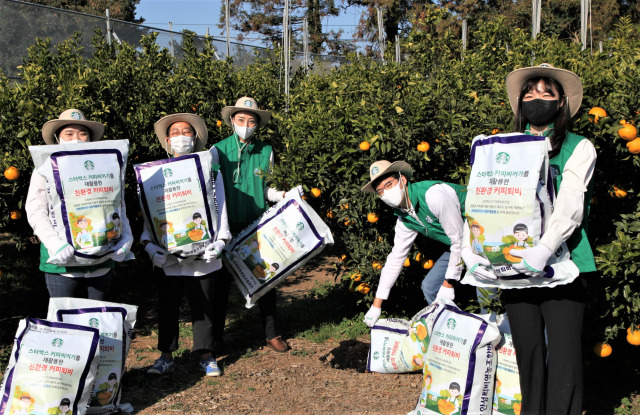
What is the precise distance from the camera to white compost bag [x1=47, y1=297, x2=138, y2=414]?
12.0 ft

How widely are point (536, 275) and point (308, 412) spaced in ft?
5.80

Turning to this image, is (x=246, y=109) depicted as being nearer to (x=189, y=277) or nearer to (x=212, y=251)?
(x=212, y=251)

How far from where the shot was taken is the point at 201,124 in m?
4.45

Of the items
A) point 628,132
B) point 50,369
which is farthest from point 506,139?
point 50,369

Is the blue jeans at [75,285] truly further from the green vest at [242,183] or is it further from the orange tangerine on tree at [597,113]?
the orange tangerine on tree at [597,113]

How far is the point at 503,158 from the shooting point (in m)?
2.80

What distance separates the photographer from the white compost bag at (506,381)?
10.9 ft

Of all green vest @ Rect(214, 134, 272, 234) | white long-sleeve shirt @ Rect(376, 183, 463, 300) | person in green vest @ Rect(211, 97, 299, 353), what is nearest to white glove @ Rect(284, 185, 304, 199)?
person in green vest @ Rect(211, 97, 299, 353)

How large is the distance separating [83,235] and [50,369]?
0.72 m

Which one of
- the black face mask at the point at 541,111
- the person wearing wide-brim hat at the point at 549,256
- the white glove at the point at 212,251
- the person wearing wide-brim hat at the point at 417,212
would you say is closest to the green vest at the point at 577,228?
the person wearing wide-brim hat at the point at 549,256

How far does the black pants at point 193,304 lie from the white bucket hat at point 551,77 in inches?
88.3

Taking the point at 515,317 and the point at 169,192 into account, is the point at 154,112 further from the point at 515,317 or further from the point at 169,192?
the point at 515,317

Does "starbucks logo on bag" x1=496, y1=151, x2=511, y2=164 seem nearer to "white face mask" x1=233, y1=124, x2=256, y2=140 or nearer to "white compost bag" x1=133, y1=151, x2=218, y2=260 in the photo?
"white compost bag" x1=133, y1=151, x2=218, y2=260

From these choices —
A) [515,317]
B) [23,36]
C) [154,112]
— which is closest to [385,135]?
[515,317]
